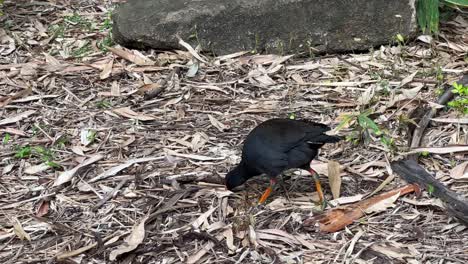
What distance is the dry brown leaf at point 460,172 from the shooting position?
4.09m

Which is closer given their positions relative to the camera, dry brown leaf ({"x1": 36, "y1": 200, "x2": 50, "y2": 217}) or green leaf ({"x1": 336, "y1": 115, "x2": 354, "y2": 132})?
dry brown leaf ({"x1": 36, "y1": 200, "x2": 50, "y2": 217})

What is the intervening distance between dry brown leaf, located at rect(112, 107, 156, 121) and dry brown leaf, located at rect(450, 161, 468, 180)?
2012mm

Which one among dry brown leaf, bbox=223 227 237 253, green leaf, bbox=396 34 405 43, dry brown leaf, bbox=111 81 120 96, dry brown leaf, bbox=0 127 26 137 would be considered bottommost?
dry brown leaf, bbox=0 127 26 137

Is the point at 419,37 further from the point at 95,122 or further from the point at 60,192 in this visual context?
the point at 60,192

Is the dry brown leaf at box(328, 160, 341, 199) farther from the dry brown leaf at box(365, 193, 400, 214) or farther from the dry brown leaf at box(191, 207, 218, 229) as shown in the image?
the dry brown leaf at box(191, 207, 218, 229)

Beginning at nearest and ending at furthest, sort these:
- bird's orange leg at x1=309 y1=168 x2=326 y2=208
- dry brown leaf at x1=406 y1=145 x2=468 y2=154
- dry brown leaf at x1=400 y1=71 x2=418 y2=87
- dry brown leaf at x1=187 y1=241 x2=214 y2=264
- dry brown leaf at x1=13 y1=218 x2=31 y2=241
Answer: dry brown leaf at x1=187 y1=241 x2=214 y2=264 → dry brown leaf at x1=13 y1=218 x2=31 y2=241 → bird's orange leg at x1=309 y1=168 x2=326 y2=208 → dry brown leaf at x1=406 y1=145 x2=468 y2=154 → dry brown leaf at x1=400 y1=71 x2=418 y2=87

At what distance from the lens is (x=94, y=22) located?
20.9ft

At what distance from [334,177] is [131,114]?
62.2 inches

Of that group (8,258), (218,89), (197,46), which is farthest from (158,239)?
(197,46)

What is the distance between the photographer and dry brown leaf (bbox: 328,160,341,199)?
13.4 ft

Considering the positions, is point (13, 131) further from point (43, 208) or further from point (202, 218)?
point (202, 218)

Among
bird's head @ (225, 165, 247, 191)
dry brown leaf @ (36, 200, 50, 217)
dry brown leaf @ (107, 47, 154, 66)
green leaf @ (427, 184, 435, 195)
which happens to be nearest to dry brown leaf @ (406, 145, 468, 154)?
green leaf @ (427, 184, 435, 195)

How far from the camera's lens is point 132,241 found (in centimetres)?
375

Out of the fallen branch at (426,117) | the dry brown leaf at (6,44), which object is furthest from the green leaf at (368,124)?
the dry brown leaf at (6,44)
